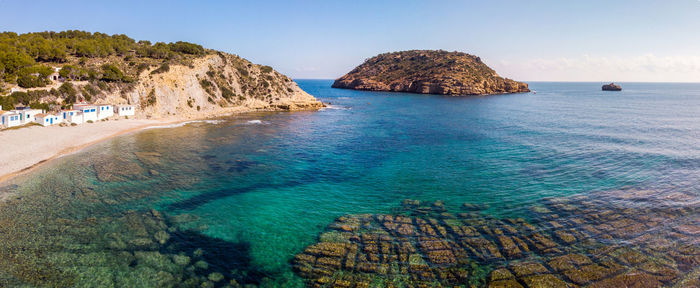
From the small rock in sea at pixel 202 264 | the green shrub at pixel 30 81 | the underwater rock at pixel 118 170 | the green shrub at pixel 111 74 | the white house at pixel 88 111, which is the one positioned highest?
the green shrub at pixel 111 74

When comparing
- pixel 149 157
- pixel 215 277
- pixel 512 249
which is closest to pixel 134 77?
pixel 149 157

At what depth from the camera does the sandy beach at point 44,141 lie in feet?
89.5

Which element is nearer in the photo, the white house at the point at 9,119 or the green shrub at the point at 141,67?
the white house at the point at 9,119

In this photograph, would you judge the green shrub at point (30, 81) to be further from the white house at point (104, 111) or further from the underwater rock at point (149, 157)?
the underwater rock at point (149, 157)

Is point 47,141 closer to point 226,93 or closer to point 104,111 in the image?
point 104,111

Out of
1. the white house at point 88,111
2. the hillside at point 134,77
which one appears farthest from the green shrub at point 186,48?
the white house at point 88,111

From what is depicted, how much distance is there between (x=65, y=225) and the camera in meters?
17.4

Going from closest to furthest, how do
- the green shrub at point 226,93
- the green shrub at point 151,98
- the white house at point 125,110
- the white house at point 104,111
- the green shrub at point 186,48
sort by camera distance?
the white house at point 104,111, the white house at point 125,110, the green shrub at point 151,98, the green shrub at point 226,93, the green shrub at point 186,48

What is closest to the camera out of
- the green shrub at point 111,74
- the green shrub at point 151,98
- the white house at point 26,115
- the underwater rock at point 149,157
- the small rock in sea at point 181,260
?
the small rock in sea at point 181,260

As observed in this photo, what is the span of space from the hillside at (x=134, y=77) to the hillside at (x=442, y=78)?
268 ft

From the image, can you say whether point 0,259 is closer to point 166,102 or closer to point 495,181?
point 495,181

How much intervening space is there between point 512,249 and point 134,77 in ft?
224

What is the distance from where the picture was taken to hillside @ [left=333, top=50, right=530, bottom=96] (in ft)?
470

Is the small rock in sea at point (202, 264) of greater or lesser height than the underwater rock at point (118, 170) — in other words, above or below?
below
